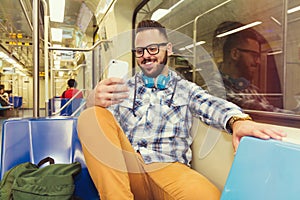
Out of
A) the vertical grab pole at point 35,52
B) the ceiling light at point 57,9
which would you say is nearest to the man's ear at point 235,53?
the vertical grab pole at point 35,52

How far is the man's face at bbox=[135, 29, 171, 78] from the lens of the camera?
5.13 feet

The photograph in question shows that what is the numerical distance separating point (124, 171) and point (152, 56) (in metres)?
0.67

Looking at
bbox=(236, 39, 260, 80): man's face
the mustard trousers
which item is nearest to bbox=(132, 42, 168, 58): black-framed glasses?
the mustard trousers

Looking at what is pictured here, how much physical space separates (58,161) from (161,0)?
3069mm

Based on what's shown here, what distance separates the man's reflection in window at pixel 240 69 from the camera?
7.27ft

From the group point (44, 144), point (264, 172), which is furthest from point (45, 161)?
point (264, 172)

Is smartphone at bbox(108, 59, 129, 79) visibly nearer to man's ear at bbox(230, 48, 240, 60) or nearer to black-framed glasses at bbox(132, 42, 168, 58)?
black-framed glasses at bbox(132, 42, 168, 58)

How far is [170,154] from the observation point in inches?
56.5

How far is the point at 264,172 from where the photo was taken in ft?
2.76

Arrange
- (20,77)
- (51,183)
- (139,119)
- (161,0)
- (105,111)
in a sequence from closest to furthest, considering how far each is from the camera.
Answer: (51,183)
(105,111)
(139,119)
(161,0)
(20,77)

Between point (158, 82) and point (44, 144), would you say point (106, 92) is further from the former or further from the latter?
point (44, 144)

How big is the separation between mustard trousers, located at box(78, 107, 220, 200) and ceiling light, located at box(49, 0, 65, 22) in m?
3.92

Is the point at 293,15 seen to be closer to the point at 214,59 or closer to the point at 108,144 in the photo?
the point at 214,59

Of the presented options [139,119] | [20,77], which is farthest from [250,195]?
[20,77]
